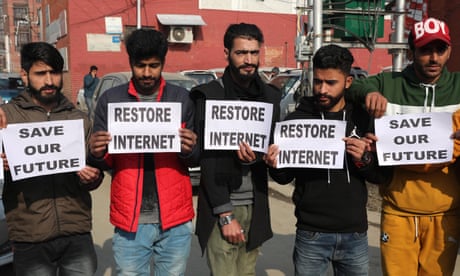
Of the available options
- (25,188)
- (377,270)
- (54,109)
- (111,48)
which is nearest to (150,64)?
(54,109)

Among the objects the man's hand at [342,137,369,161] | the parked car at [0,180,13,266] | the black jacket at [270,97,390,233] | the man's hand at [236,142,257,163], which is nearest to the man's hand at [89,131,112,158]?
the man's hand at [236,142,257,163]

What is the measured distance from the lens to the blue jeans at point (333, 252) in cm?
263

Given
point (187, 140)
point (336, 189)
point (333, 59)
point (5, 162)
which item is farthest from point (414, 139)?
point (5, 162)

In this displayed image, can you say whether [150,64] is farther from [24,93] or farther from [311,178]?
[311,178]

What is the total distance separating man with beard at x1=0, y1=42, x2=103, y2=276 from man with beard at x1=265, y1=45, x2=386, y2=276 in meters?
1.24

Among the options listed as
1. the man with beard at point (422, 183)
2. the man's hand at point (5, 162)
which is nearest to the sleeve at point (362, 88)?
the man with beard at point (422, 183)

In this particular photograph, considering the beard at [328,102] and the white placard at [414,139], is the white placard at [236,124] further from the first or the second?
the white placard at [414,139]

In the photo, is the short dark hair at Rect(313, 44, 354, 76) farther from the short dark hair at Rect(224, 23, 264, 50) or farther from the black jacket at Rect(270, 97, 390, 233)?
the short dark hair at Rect(224, 23, 264, 50)

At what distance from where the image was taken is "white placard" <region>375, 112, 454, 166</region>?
8.47 ft

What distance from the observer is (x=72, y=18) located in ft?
66.9

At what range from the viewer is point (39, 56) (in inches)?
101

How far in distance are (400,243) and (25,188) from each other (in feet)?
7.55

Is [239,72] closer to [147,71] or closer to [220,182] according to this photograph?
[147,71]

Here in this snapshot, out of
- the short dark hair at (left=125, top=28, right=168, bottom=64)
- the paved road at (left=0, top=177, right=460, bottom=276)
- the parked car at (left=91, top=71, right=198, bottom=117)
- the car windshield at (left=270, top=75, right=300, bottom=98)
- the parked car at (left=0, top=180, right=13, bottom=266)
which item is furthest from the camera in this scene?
the car windshield at (left=270, top=75, right=300, bottom=98)
